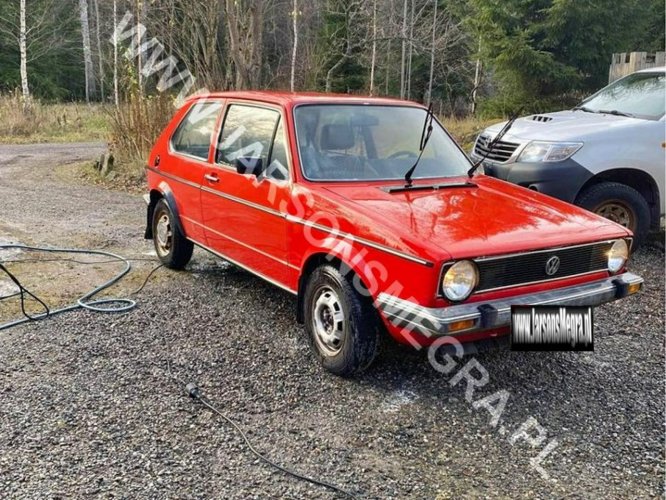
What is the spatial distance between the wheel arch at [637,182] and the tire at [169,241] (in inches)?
154

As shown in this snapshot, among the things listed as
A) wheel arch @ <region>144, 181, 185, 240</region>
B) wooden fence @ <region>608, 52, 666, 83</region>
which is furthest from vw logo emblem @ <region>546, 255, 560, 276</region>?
wooden fence @ <region>608, 52, 666, 83</region>

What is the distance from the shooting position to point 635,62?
10.2 metres

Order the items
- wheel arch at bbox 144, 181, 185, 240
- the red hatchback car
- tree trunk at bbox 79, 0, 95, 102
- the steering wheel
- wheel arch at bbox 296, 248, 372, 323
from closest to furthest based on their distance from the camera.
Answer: the red hatchback car, wheel arch at bbox 296, 248, 372, 323, the steering wheel, wheel arch at bbox 144, 181, 185, 240, tree trunk at bbox 79, 0, 95, 102

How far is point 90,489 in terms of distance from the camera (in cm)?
265

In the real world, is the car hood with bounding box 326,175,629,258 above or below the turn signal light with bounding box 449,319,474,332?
above

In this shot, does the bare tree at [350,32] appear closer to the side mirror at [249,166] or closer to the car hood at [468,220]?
the side mirror at [249,166]

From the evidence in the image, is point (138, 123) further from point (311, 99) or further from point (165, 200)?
point (311, 99)

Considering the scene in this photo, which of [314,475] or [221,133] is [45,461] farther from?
[221,133]

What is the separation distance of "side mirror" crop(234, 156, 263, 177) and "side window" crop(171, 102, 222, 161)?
0.85m

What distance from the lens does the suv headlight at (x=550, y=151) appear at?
5883 mm

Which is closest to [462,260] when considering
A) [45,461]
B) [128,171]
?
[45,461]

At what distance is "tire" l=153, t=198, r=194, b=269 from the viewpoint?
5.63 m

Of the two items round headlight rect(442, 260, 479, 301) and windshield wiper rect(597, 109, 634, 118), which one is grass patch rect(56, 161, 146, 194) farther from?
A: round headlight rect(442, 260, 479, 301)

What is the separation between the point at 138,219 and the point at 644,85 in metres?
6.57
